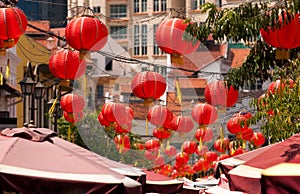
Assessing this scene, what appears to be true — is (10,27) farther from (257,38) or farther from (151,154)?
(151,154)

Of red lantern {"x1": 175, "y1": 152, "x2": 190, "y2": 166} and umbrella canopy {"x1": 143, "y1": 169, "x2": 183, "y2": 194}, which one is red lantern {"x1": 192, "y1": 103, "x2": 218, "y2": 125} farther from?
red lantern {"x1": 175, "y1": 152, "x2": 190, "y2": 166}

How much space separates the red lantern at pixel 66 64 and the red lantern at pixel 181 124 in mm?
9600

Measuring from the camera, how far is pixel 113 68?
2341 cm

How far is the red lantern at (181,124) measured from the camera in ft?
82.5

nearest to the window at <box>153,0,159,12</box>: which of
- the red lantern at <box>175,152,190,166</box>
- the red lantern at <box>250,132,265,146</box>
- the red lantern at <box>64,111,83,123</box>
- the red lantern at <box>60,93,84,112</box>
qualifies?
the red lantern at <box>175,152,190,166</box>

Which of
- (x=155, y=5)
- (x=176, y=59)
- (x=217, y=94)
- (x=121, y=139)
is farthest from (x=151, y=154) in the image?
(x=155, y=5)

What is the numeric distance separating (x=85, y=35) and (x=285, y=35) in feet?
14.5

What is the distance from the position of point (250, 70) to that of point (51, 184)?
12.0 feet

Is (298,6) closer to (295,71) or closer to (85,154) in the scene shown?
(85,154)

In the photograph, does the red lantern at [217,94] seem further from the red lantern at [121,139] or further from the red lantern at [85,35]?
the red lantern at [121,139]

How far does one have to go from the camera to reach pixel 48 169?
8961 millimetres

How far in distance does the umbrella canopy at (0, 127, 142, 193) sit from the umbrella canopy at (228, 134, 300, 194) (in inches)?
54.8

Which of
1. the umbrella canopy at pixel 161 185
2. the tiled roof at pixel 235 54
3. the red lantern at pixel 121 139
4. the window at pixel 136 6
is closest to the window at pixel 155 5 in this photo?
the window at pixel 136 6

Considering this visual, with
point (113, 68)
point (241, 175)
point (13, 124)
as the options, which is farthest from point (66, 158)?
point (13, 124)
